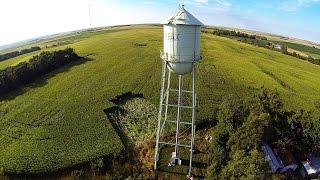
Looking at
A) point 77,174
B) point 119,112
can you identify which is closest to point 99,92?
point 119,112

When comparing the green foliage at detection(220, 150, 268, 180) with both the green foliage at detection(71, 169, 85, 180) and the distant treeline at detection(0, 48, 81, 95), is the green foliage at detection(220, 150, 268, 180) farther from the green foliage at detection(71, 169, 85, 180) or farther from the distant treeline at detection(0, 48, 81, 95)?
the distant treeline at detection(0, 48, 81, 95)

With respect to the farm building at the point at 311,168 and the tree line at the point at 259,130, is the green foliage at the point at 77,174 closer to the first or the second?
the tree line at the point at 259,130

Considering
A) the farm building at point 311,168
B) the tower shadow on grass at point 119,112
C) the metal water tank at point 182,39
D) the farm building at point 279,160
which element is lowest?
the farm building at point 311,168

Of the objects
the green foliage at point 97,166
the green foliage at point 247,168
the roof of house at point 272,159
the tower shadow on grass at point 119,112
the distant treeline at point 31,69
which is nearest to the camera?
the green foliage at point 247,168

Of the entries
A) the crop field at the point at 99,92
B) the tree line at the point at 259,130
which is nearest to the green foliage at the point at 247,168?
the tree line at the point at 259,130

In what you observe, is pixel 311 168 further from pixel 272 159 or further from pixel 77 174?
pixel 77 174

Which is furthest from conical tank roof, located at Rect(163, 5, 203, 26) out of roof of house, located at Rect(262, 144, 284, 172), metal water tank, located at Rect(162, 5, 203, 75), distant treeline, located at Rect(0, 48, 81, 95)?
distant treeline, located at Rect(0, 48, 81, 95)

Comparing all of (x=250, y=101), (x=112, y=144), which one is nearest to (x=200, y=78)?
(x=250, y=101)

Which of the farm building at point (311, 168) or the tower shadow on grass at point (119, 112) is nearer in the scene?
the farm building at point (311, 168)
